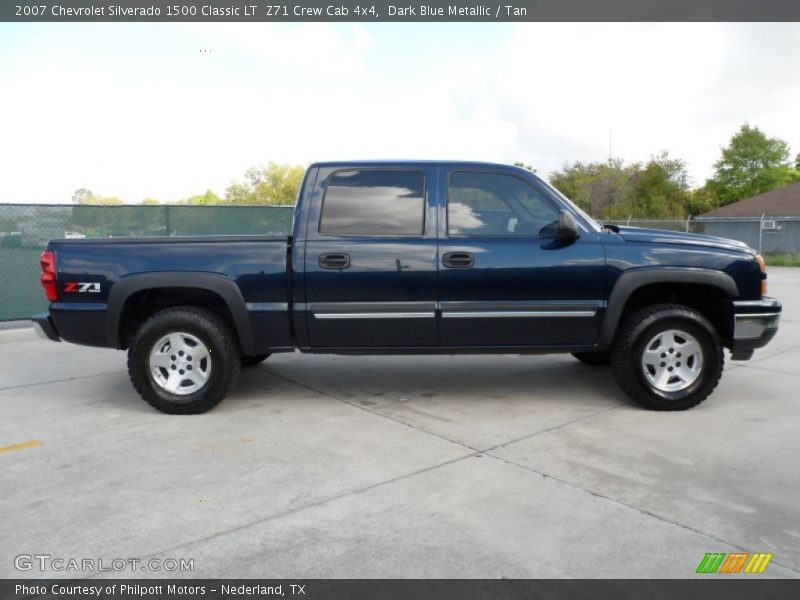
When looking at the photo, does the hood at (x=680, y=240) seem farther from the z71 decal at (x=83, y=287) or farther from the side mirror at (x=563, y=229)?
the z71 decal at (x=83, y=287)

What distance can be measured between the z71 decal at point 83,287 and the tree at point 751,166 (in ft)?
178

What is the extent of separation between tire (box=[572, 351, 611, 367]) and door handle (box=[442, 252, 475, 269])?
221cm

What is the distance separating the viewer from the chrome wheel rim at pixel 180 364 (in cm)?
494

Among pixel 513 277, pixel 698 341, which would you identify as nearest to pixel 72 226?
pixel 513 277

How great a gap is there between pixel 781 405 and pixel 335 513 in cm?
396

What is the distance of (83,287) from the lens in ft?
15.9

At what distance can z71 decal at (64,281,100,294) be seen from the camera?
15.9ft

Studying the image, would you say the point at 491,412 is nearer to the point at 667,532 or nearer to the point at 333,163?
the point at 667,532

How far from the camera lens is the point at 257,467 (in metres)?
3.88

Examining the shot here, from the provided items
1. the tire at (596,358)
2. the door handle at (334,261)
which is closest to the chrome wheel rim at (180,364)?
the door handle at (334,261)

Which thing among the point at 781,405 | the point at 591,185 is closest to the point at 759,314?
the point at 781,405

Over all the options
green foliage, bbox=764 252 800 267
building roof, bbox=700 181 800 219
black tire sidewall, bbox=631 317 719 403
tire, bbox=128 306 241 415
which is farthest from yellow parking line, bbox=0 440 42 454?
building roof, bbox=700 181 800 219

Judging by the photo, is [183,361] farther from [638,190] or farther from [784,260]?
[638,190]

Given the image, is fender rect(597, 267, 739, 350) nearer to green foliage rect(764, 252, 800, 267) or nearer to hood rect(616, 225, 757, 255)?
hood rect(616, 225, 757, 255)
